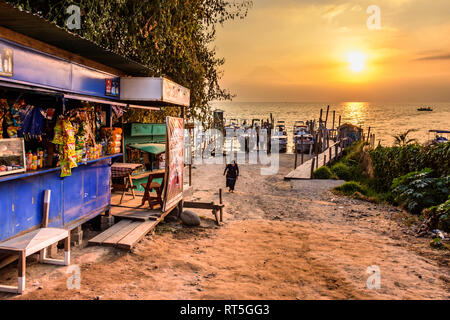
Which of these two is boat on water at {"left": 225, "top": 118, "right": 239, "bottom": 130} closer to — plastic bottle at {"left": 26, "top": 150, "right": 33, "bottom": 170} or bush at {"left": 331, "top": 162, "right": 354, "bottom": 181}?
bush at {"left": 331, "top": 162, "right": 354, "bottom": 181}

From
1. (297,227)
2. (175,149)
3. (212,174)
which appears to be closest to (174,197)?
(175,149)

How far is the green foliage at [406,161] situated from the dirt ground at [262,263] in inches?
108

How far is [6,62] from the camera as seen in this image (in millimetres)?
3834

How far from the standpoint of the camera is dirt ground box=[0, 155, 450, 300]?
182 inches

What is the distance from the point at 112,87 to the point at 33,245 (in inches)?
137

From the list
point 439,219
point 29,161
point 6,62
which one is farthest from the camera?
point 439,219

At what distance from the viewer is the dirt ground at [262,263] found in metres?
4.63

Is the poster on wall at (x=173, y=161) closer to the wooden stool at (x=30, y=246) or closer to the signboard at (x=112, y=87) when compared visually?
the signboard at (x=112, y=87)

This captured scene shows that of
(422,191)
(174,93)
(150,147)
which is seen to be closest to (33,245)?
(174,93)

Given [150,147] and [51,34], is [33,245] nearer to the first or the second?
[51,34]

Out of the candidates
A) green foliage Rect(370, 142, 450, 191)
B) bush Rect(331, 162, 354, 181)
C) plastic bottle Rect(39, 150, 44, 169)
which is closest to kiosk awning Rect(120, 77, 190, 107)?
plastic bottle Rect(39, 150, 44, 169)

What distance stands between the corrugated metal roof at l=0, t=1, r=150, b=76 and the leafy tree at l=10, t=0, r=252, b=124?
151 cm

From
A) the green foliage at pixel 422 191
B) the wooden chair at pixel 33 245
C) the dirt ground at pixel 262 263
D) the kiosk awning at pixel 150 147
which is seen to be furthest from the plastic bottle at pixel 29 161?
the green foliage at pixel 422 191

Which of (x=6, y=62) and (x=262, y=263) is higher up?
(x=6, y=62)
